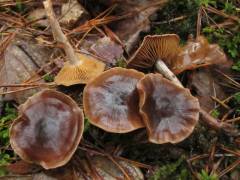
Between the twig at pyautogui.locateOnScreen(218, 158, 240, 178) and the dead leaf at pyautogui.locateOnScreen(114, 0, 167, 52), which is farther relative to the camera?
the dead leaf at pyautogui.locateOnScreen(114, 0, 167, 52)

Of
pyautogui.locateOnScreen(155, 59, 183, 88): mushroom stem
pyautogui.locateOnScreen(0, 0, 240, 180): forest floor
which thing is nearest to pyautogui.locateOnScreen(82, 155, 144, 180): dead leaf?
pyautogui.locateOnScreen(0, 0, 240, 180): forest floor

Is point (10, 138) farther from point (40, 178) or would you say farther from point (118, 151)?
point (118, 151)

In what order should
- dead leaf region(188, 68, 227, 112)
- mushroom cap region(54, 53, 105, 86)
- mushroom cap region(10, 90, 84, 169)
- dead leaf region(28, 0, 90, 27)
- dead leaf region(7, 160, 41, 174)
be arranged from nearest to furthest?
mushroom cap region(10, 90, 84, 169) < dead leaf region(7, 160, 41, 174) < mushroom cap region(54, 53, 105, 86) < dead leaf region(188, 68, 227, 112) < dead leaf region(28, 0, 90, 27)

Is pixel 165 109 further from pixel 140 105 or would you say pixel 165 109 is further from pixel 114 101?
pixel 114 101

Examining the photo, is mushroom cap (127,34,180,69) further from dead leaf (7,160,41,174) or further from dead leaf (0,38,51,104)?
dead leaf (7,160,41,174)

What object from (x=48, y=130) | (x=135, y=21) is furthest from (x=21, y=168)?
(x=135, y=21)

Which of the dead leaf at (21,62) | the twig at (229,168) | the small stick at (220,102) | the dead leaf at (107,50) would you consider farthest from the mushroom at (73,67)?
the twig at (229,168)
